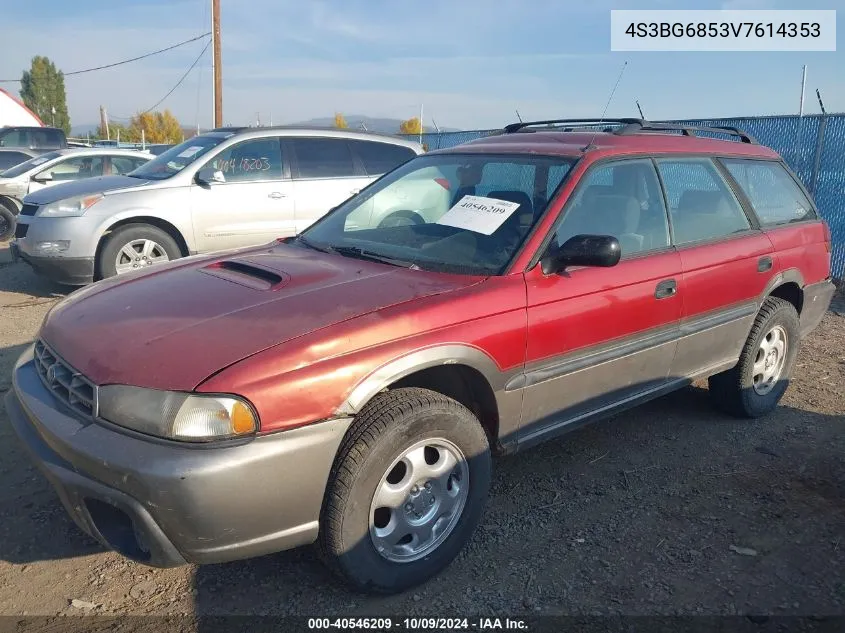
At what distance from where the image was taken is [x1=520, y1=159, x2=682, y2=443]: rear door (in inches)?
120

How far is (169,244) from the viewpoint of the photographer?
7.02m

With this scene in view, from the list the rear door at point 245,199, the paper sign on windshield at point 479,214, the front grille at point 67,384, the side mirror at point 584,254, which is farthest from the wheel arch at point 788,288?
the rear door at point 245,199

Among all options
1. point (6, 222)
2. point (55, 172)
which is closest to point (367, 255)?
point (55, 172)

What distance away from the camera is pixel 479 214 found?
333 centimetres

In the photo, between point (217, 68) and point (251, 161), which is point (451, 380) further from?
point (217, 68)

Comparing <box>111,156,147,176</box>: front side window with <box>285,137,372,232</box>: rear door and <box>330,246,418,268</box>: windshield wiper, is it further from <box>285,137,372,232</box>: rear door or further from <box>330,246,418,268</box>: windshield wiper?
<box>330,246,418,268</box>: windshield wiper

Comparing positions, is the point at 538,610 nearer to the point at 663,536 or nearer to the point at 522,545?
the point at 522,545

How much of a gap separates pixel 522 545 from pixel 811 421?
265 centimetres

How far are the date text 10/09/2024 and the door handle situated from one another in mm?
1748

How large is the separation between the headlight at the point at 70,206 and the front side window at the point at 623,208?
522 cm

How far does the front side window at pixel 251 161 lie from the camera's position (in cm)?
732

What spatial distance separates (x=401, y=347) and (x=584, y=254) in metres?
0.97

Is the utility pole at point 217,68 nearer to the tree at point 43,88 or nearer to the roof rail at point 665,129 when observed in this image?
the roof rail at point 665,129

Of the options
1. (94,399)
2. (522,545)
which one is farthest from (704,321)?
(94,399)
